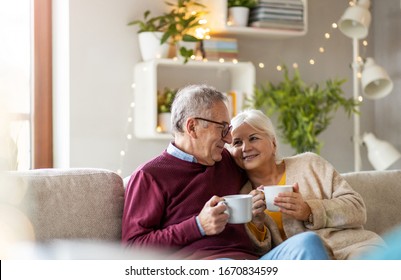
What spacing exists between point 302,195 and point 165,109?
158cm

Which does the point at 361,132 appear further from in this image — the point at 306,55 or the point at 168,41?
the point at 168,41

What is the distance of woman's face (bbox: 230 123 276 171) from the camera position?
7.18 feet

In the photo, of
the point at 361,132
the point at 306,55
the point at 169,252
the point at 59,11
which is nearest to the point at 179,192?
the point at 169,252

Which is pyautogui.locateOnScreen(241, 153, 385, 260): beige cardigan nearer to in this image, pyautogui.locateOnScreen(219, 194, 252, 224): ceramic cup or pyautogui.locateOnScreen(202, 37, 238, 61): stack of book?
pyautogui.locateOnScreen(219, 194, 252, 224): ceramic cup

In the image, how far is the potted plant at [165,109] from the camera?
3639 mm

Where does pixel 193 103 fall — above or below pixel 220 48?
below

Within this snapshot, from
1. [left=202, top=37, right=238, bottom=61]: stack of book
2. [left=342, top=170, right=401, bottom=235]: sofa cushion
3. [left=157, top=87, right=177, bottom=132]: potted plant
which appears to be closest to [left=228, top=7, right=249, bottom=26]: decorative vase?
[left=202, top=37, right=238, bottom=61]: stack of book

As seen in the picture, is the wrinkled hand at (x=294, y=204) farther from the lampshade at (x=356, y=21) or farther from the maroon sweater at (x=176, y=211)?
the lampshade at (x=356, y=21)

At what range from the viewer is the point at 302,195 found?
A: 220cm

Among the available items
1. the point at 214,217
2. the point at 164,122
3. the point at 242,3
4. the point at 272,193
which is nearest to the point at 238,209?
the point at 214,217

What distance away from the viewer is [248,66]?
3904mm

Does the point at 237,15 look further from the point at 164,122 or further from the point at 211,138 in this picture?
the point at 211,138

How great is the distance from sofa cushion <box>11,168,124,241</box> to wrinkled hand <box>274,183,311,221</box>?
0.50 metres

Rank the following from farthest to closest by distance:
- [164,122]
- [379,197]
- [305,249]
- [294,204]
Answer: [164,122] → [379,197] → [294,204] → [305,249]
